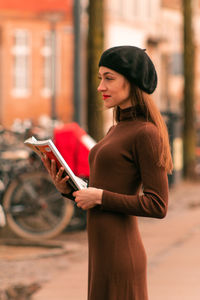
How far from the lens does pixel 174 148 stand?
13.4 metres

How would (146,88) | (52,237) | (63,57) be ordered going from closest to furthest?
(146,88), (52,237), (63,57)

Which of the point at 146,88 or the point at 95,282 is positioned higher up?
the point at 146,88

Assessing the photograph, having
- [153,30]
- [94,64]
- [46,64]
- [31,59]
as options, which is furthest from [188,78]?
[153,30]

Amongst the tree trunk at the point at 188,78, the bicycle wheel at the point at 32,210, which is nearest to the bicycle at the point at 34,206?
the bicycle wheel at the point at 32,210

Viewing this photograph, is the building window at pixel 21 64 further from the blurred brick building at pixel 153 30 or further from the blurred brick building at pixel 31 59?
the blurred brick building at pixel 153 30

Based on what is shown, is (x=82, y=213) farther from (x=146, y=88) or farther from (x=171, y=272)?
(x=146, y=88)

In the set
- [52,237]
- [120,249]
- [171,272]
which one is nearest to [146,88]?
[120,249]

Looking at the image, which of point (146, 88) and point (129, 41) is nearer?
point (146, 88)

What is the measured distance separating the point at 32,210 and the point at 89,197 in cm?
512

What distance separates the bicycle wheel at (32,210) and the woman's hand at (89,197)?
5051mm

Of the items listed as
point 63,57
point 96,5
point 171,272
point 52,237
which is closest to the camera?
point 171,272

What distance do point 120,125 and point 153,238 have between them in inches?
212

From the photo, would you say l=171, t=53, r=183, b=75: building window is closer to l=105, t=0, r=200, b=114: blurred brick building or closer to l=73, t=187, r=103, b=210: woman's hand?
l=105, t=0, r=200, b=114: blurred brick building

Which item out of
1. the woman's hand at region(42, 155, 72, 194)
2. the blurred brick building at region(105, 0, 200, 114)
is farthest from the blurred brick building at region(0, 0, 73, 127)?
the woman's hand at region(42, 155, 72, 194)
